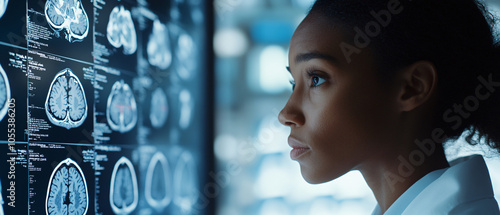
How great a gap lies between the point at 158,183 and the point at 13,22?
0.56 metres

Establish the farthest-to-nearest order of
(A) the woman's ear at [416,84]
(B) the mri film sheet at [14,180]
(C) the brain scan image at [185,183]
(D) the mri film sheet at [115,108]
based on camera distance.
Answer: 1. (C) the brain scan image at [185,183]
2. (D) the mri film sheet at [115,108]
3. (A) the woman's ear at [416,84]
4. (B) the mri film sheet at [14,180]

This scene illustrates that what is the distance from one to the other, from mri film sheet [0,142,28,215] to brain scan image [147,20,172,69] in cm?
47

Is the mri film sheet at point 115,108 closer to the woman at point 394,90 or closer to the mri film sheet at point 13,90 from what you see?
the mri film sheet at point 13,90

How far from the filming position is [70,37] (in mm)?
858

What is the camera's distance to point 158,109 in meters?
1.21

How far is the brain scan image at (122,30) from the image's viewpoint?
0.99m

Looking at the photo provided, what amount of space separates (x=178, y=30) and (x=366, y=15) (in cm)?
60

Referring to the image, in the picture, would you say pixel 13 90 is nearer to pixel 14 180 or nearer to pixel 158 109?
pixel 14 180

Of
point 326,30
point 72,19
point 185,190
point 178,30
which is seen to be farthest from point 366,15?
point 185,190

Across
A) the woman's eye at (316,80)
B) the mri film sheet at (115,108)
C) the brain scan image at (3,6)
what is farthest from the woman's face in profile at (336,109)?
the brain scan image at (3,6)

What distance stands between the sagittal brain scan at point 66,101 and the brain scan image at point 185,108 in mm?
448

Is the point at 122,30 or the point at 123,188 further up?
the point at 122,30

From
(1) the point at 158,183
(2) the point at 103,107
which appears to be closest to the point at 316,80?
(2) the point at 103,107

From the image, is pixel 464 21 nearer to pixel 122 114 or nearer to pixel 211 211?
pixel 122 114
